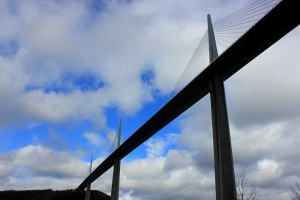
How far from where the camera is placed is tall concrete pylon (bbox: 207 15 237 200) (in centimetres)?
1517

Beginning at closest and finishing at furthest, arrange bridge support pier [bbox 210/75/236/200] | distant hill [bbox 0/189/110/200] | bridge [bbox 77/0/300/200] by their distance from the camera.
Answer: bridge [bbox 77/0/300/200] < bridge support pier [bbox 210/75/236/200] < distant hill [bbox 0/189/110/200]

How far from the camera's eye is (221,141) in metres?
16.4

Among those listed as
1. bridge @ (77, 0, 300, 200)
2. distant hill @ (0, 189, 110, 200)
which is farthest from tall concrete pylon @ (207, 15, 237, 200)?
distant hill @ (0, 189, 110, 200)

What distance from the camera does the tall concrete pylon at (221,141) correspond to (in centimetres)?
1517

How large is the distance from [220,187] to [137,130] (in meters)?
17.6

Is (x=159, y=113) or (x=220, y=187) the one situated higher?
(x=159, y=113)

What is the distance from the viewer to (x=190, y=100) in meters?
23.1

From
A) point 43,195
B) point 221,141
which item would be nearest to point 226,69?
point 221,141

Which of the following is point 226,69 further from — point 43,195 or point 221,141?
point 43,195

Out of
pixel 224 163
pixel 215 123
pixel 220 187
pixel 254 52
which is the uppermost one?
pixel 254 52

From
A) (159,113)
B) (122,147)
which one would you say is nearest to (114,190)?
(122,147)

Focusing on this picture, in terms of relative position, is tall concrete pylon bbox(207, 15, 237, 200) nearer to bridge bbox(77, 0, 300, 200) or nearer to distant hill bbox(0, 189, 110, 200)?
bridge bbox(77, 0, 300, 200)

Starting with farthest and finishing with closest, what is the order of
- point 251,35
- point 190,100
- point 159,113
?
1. point 159,113
2. point 190,100
3. point 251,35

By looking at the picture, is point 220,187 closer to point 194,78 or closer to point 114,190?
point 194,78
